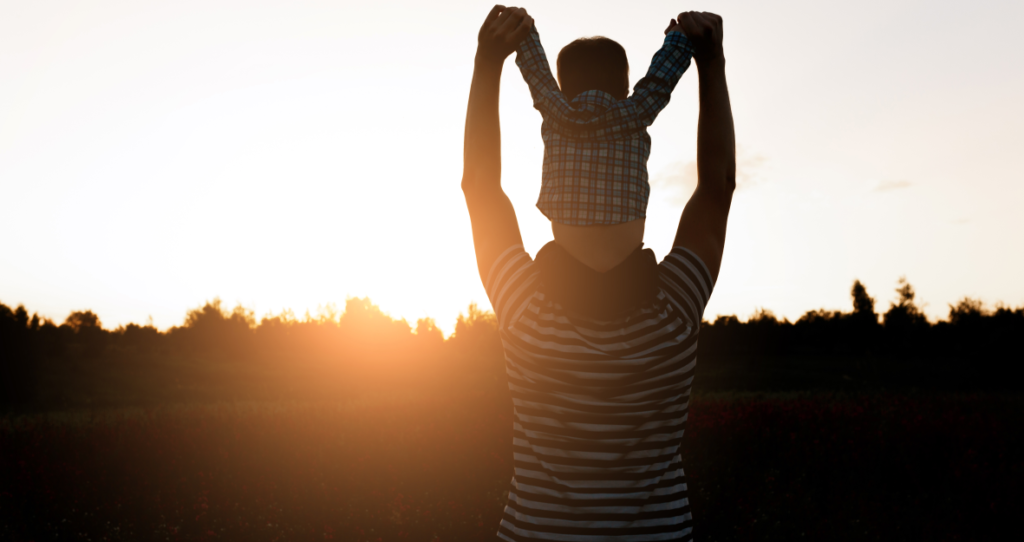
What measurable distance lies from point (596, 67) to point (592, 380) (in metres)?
0.61

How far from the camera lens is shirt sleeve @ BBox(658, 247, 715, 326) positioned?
115 cm

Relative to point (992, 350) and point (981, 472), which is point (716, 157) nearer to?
point (981, 472)

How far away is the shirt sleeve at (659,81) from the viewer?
109 centimetres

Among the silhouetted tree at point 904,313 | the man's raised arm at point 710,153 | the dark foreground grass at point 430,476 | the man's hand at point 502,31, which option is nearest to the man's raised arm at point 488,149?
the man's hand at point 502,31

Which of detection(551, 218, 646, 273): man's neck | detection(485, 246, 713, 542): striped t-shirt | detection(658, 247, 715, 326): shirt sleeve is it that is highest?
detection(551, 218, 646, 273): man's neck

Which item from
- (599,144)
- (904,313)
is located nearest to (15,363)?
(599,144)

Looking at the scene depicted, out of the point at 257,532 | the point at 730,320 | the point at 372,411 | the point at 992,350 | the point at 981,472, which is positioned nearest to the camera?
the point at 257,532

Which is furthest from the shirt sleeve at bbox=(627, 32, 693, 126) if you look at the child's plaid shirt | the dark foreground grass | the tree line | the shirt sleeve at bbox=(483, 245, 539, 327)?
the tree line

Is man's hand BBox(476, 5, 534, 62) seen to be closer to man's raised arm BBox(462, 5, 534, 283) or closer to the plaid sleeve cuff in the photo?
man's raised arm BBox(462, 5, 534, 283)

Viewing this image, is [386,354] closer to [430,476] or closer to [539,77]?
[430,476]

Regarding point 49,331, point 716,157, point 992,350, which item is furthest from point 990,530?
point 49,331

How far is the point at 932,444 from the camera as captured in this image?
32.4 feet

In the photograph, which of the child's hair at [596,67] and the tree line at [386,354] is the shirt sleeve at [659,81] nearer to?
the child's hair at [596,67]

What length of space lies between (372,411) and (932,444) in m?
10.1
